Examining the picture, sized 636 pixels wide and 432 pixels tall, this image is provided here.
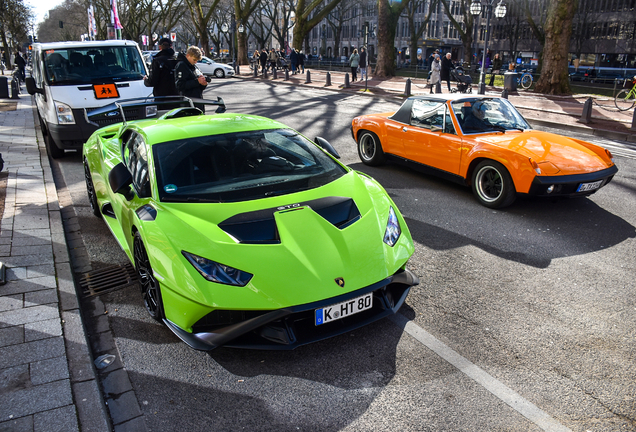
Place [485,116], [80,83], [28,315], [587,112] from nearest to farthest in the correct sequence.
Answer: [28,315]
[485,116]
[80,83]
[587,112]

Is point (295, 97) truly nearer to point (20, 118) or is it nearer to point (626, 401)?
point (20, 118)

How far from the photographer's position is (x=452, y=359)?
11.0 ft

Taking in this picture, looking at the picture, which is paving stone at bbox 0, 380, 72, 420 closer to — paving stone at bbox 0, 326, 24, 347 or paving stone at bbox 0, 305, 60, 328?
paving stone at bbox 0, 326, 24, 347

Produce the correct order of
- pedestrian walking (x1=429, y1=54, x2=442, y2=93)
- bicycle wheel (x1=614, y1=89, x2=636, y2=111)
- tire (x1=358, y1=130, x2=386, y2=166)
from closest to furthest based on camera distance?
1. tire (x1=358, y1=130, x2=386, y2=166)
2. bicycle wheel (x1=614, y1=89, x2=636, y2=111)
3. pedestrian walking (x1=429, y1=54, x2=442, y2=93)

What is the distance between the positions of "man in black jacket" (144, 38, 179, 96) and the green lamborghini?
5108mm

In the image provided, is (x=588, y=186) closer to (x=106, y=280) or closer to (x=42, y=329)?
(x=106, y=280)

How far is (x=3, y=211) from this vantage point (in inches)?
243

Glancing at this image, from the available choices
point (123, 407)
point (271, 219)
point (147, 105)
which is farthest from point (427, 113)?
point (123, 407)

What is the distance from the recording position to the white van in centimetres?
912

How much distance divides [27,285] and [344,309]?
9.15ft

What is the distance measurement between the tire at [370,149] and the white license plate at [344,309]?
5.58 metres

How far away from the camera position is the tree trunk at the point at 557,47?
63.0ft

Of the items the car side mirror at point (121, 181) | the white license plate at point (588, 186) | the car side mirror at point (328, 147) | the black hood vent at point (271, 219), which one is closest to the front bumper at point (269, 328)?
the black hood vent at point (271, 219)

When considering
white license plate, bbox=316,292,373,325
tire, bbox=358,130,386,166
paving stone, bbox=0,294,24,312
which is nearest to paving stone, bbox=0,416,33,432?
paving stone, bbox=0,294,24,312
